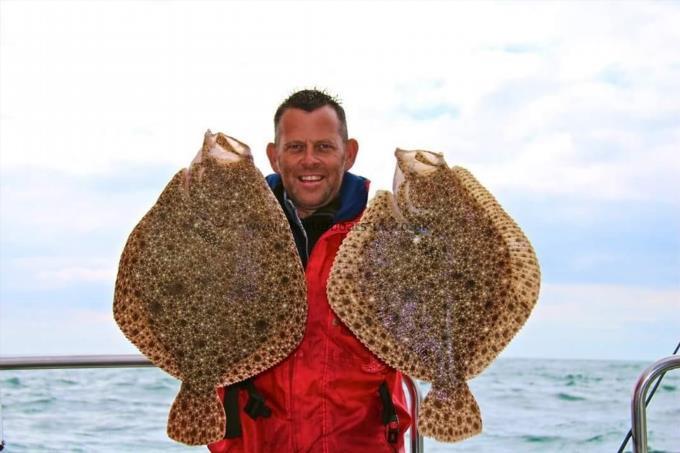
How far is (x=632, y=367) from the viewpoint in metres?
26.4

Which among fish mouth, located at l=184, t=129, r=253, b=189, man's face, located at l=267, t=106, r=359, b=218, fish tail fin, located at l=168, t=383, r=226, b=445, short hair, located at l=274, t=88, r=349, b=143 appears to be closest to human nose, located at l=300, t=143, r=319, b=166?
man's face, located at l=267, t=106, r=359, b=218

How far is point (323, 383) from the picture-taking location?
2877mm

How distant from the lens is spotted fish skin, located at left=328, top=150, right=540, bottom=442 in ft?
7.64

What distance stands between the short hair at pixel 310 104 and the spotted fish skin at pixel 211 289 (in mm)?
698

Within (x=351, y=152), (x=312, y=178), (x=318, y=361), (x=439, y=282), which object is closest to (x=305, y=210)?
(x=312, y=178)

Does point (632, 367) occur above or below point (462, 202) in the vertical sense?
below

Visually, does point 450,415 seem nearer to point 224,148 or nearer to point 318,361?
point 318,361

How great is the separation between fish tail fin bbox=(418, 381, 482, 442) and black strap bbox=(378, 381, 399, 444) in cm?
65

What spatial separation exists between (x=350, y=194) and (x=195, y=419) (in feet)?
3.56

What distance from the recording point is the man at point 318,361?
2.88 metres

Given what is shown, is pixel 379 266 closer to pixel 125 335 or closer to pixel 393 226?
pixel 393 226

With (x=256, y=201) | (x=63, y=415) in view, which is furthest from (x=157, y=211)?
(x=63, y=415)

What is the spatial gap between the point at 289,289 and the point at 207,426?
0.48m

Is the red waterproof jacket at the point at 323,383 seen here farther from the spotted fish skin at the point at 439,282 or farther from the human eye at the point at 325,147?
the spotted fish skin at the point at 439,282
